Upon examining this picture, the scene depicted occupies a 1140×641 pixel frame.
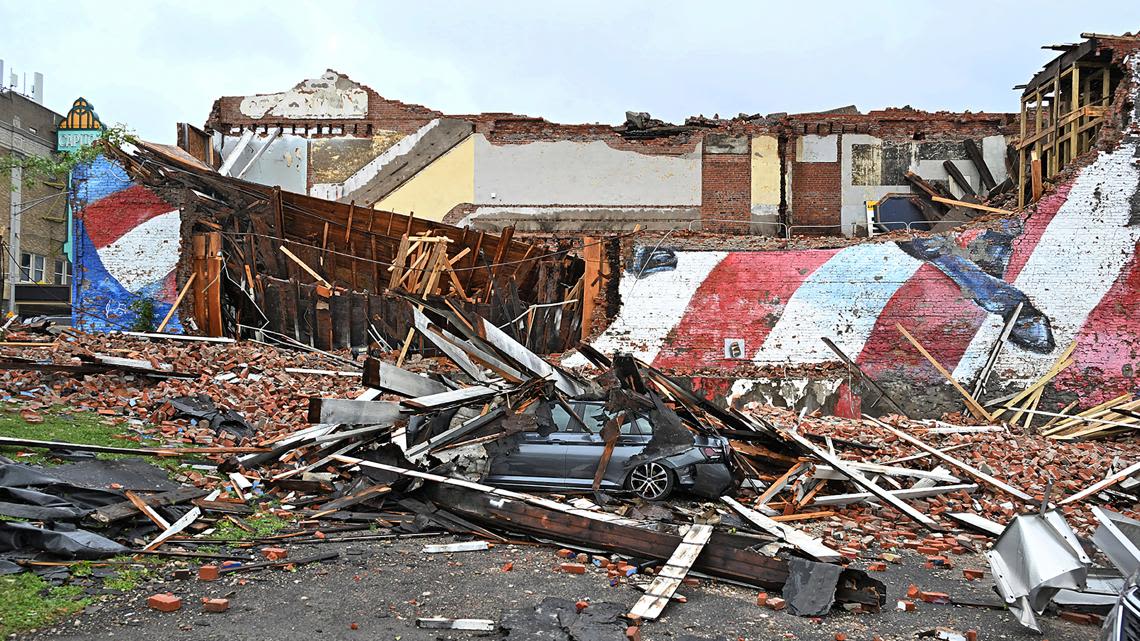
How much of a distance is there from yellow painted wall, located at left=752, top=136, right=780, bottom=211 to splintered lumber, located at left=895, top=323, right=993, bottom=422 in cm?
1015

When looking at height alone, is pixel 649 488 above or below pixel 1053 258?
below

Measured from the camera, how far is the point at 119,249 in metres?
17.1

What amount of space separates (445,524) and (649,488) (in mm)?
2197

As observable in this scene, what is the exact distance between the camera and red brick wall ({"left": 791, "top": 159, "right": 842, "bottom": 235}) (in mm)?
25719

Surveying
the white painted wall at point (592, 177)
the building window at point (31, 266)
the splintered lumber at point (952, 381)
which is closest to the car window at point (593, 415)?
the splintered lumber at point (952, 381)

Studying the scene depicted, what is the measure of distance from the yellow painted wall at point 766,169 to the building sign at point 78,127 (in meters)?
33.4

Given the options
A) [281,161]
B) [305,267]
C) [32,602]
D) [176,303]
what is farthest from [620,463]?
[281,161]

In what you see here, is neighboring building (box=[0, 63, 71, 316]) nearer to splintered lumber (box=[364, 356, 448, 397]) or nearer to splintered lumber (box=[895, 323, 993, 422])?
splintered lumber (box=[364, 356, 448, 397])

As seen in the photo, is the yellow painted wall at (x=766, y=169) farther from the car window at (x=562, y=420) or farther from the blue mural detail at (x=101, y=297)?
the car window at (x=562, y=420)

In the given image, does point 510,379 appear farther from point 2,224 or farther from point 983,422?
point 2,224

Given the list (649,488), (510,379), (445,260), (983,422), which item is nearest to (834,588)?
(649,488)

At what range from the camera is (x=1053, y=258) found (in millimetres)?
15828

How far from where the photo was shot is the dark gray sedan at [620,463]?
8992 millimetres

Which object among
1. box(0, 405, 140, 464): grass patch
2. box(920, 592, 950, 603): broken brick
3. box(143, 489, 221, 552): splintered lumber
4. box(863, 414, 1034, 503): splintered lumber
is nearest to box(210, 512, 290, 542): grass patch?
box(143, 489, 221, 552): splintered lumber
